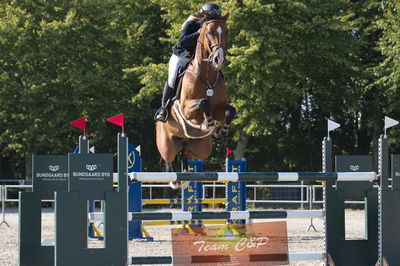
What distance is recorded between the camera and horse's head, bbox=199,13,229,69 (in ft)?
20.5

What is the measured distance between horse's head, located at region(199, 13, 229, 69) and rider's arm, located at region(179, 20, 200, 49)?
401 millimetres

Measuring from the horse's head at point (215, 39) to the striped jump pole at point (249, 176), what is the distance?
3.26 ft

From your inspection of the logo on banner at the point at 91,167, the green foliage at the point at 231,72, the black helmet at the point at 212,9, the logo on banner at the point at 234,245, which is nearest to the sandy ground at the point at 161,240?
the logo on banner at the point at 234,245

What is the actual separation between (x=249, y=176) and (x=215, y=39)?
4.25ft

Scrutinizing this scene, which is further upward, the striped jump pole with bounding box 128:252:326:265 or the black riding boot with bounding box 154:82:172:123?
the black riding boot with bounding box 154:82:172:123

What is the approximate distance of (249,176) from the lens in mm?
6059

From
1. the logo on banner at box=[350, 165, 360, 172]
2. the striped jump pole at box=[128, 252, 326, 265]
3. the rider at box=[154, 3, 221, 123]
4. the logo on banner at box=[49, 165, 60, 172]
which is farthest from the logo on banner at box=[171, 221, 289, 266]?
the rider at box=[154, 3, 221, 123]

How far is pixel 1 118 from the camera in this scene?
22.0 m

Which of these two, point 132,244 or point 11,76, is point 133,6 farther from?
point 132,244

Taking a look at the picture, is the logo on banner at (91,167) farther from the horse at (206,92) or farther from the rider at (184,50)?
the rider at (184,50)

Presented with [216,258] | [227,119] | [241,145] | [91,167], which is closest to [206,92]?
[227,119]

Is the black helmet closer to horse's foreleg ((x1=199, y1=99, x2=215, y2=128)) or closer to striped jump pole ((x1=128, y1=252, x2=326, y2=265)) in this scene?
horse's foreleg ((x1=199, y1=99, x2=215, y2=128))

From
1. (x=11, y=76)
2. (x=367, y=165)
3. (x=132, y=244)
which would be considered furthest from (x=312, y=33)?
(x=367, y=165)

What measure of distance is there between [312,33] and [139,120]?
268 inches
